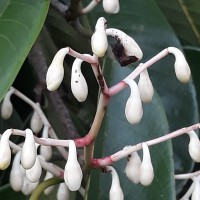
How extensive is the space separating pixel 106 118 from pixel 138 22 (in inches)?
10.5

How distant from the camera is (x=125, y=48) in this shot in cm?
77

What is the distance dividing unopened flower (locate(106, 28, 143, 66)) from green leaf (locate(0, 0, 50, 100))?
12cm

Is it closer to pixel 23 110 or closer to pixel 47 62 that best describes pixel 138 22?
pixel 47 62

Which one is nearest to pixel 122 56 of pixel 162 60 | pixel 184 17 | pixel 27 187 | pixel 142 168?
pixel 142 168

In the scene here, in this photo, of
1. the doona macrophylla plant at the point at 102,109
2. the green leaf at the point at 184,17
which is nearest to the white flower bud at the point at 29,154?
the doona macrophylla plant at the point at 102,109

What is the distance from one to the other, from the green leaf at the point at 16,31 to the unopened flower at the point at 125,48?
0.39ft

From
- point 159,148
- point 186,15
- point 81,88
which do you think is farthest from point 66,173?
point 186,15

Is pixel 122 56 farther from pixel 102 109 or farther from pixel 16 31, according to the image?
pixel 16 31

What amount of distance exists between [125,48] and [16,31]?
173 millimetres

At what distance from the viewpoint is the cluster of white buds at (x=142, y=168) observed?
77 centimetres

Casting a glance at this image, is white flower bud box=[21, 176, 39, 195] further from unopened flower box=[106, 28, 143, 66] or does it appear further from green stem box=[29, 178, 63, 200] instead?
unopened flower box=[106, 28, 143, 66]

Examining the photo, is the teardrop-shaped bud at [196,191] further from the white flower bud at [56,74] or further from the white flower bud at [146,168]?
the white flower bud at [56,74]

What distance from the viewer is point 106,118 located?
3.35ft

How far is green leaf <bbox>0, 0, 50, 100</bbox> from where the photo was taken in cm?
84
